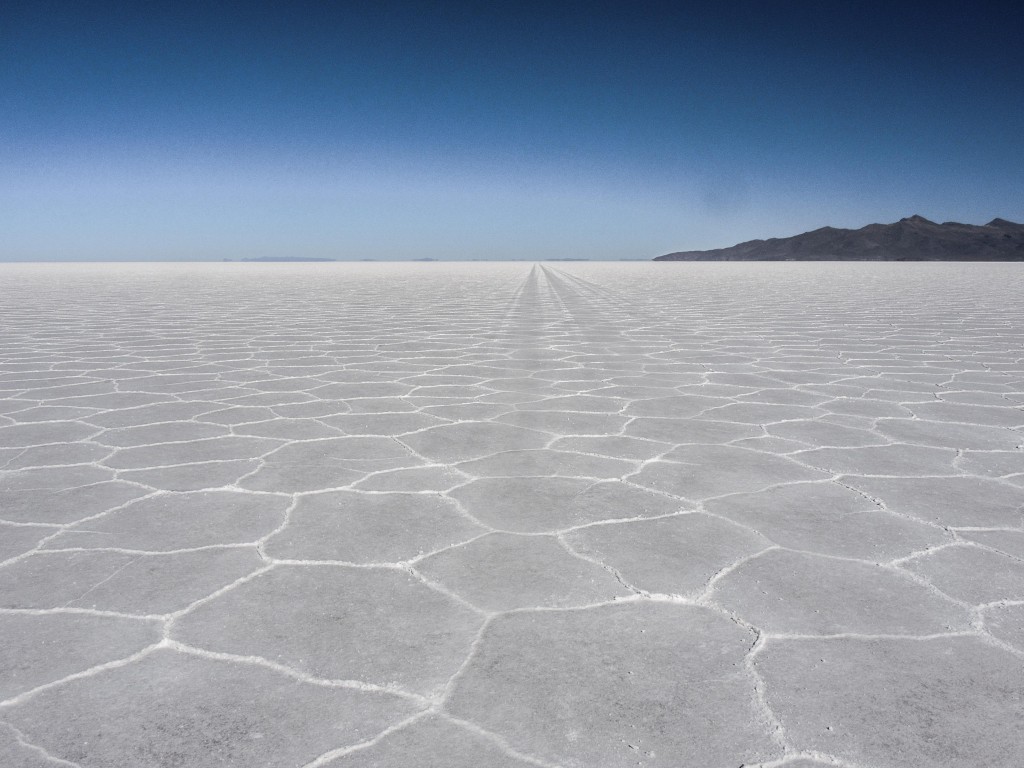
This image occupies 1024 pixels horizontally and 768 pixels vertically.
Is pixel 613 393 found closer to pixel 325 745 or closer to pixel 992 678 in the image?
pixel 992 678

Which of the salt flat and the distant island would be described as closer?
the salt flat

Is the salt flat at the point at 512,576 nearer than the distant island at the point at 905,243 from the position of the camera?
Yes

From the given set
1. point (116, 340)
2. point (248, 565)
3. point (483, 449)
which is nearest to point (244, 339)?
point (116, 340)

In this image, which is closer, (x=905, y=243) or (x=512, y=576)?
(x=512, y=576)
